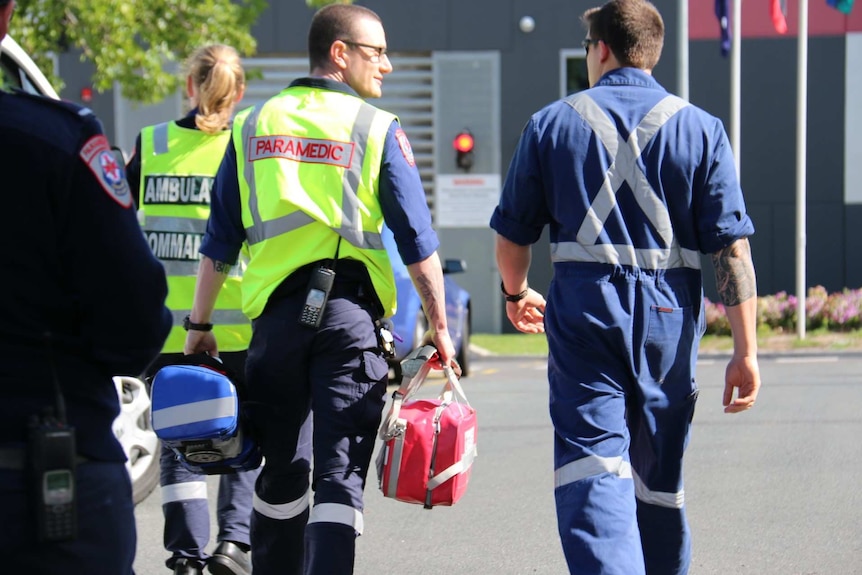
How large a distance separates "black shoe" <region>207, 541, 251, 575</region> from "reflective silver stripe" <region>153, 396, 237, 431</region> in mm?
863

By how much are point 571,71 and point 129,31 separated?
26.3 ft

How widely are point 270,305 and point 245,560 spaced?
1.08m

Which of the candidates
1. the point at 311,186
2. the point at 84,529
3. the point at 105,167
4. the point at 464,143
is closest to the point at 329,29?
the point at 311,186

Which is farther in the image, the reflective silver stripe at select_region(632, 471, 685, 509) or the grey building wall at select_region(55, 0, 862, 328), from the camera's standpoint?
the grey building wall at select_region(55, 0, 862, 328)

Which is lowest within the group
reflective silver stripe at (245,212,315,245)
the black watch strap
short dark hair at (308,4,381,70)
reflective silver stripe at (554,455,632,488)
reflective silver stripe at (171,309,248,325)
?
reflective silver stripe at (554,455,632,488)

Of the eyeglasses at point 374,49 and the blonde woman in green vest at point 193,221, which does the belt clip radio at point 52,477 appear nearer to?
the eyeglasses at point 374,49

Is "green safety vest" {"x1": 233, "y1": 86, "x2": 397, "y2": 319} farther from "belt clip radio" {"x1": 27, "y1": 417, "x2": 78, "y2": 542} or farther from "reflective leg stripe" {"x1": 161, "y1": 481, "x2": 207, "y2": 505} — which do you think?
"belt clip radio" {"x1": 27, "y1": 417, "x2": 78, "y2": 542}

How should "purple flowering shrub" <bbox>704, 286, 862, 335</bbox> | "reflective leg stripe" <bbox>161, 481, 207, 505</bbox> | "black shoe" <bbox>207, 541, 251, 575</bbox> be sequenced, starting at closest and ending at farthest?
1. "black shoe" <bbox>207, 541, 251, 575</bbox>
2. "reflective leg stripe" <bbox>161, 481, 207, 505</bbox>
3. "purple flowering shrub" <bbox>704, 286, 862, 335</bbox>

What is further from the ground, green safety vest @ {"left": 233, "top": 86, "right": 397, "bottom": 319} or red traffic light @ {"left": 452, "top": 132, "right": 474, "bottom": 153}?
green safety vest @ {"left": 233, "top": 86, "right": 397, "bottom": 319}

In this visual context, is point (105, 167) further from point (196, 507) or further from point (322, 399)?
point (196, 507)

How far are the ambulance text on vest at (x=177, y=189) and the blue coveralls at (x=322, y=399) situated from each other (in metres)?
0.62

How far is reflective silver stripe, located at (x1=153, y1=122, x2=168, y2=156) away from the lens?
4746 mm

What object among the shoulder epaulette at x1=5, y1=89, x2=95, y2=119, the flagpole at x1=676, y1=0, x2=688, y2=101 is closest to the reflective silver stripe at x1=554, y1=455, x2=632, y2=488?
the shoulder epaulette at x1=5, y1=89, x2=95, y2=119

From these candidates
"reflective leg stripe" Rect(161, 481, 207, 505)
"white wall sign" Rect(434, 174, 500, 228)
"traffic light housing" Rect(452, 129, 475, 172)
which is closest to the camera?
"reflective leg stripe" Rect(161, 481, 207, 505)
